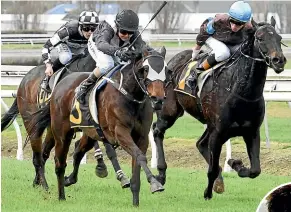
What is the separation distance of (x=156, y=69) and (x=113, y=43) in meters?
1.12

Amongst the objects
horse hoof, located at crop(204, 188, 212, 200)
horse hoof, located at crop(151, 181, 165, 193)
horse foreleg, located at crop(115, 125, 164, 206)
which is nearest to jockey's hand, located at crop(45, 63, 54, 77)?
horse foreleg, located at crop(115, 125, 164, 206)

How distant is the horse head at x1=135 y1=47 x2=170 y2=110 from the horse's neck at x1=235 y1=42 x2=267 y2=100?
1.05m

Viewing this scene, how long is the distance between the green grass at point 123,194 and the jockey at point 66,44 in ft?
4.29

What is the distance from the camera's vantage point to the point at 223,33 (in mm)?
10375

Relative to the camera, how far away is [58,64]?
38.1 ft

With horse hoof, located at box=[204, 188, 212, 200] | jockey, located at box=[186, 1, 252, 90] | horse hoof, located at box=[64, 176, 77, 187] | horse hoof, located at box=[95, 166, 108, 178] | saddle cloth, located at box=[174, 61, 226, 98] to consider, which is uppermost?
jockey, located at box=[186, 1, 252, 90]

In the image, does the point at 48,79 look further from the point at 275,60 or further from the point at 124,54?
the point at 275,60

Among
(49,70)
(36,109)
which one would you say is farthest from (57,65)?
(36,109)

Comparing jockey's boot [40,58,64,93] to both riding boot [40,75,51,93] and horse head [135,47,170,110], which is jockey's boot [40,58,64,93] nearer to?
riding boot [40,75,51,93]

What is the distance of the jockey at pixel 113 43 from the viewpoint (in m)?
9.20

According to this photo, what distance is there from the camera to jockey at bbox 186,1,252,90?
971 centimetres

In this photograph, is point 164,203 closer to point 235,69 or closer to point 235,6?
point 235,69

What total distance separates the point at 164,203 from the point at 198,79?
6.03 ft

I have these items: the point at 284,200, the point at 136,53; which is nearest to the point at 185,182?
the point at 136,53
